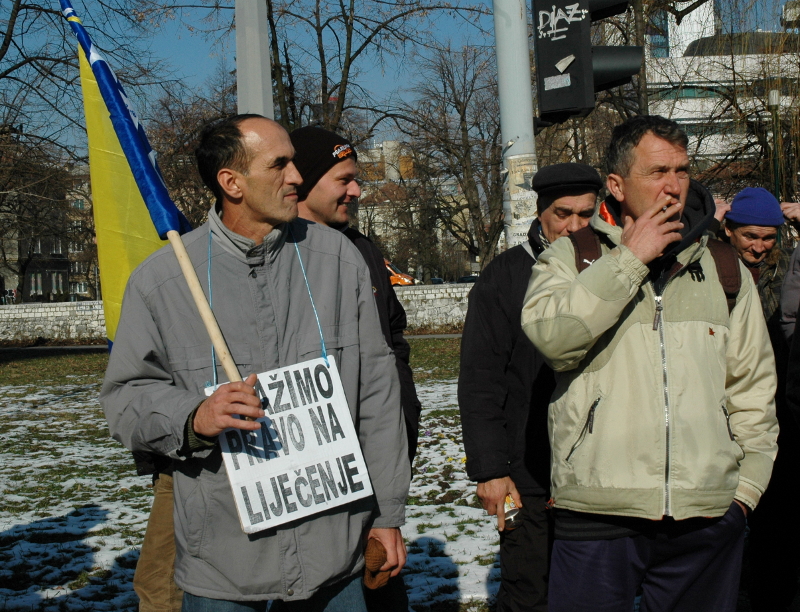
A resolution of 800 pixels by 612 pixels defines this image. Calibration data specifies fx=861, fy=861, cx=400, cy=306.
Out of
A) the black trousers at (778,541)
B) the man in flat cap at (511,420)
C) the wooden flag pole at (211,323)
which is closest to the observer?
the wooden flag pole at (211,323)

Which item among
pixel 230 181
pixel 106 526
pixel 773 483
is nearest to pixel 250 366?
pixel 230 181

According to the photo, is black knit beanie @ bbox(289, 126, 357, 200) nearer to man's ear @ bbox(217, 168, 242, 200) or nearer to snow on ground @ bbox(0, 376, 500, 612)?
man's ear @ bbox(217, 168, 242, 200)

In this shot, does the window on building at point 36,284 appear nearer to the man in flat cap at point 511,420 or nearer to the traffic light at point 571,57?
the traffic light at point 571,57

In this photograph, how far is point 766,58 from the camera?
1223 centimetres

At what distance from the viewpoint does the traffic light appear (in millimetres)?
5195

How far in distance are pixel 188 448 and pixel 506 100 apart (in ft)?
11.9

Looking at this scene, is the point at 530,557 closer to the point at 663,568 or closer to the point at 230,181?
the point at 663,568

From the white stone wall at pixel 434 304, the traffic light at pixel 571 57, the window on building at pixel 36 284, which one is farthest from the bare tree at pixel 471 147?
the window on building at pixel 36 284

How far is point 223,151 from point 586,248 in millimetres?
1158

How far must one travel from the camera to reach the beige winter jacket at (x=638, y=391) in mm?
2445

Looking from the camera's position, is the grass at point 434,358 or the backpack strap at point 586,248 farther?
the grass at point 434,358

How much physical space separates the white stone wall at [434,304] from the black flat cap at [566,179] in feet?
76.5

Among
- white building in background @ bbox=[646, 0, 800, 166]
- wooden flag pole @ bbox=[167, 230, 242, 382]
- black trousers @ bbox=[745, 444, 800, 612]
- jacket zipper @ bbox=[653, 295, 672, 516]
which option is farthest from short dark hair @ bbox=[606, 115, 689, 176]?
white building in background @ bbox=[646, 0, 800, 166]

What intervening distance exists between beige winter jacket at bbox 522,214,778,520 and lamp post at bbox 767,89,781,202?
8.63 metres
